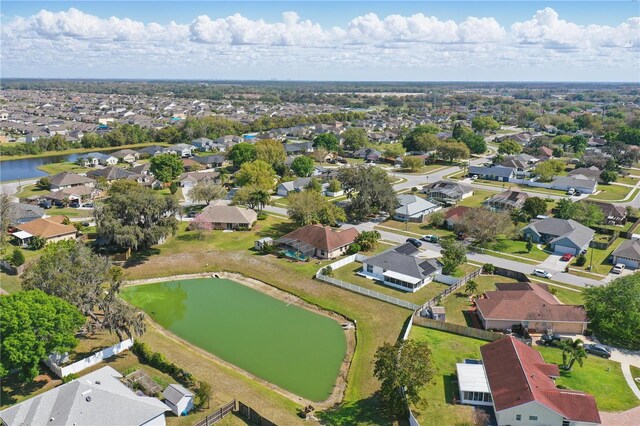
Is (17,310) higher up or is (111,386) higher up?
(17,310)

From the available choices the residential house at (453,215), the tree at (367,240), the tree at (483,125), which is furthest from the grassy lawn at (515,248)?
the tree at (483,125)

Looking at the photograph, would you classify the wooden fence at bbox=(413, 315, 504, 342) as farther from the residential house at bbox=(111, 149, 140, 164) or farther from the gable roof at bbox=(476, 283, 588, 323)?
the residential house at bbox=(111, 149, 140, 164)

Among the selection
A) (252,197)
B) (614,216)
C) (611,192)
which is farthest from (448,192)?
(252,197)

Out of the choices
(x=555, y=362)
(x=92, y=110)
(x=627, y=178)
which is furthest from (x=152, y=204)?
(x=92, y=110)

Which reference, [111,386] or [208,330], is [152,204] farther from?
[111,386]

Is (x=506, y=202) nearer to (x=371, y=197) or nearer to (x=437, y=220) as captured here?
(x=437, y=220)

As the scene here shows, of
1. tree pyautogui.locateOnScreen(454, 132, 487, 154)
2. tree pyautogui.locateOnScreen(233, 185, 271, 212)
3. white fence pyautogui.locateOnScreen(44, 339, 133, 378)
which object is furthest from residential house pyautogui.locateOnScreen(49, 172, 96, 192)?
tree pyautogui.locateOnScreen(454, 132, 487, 154)
